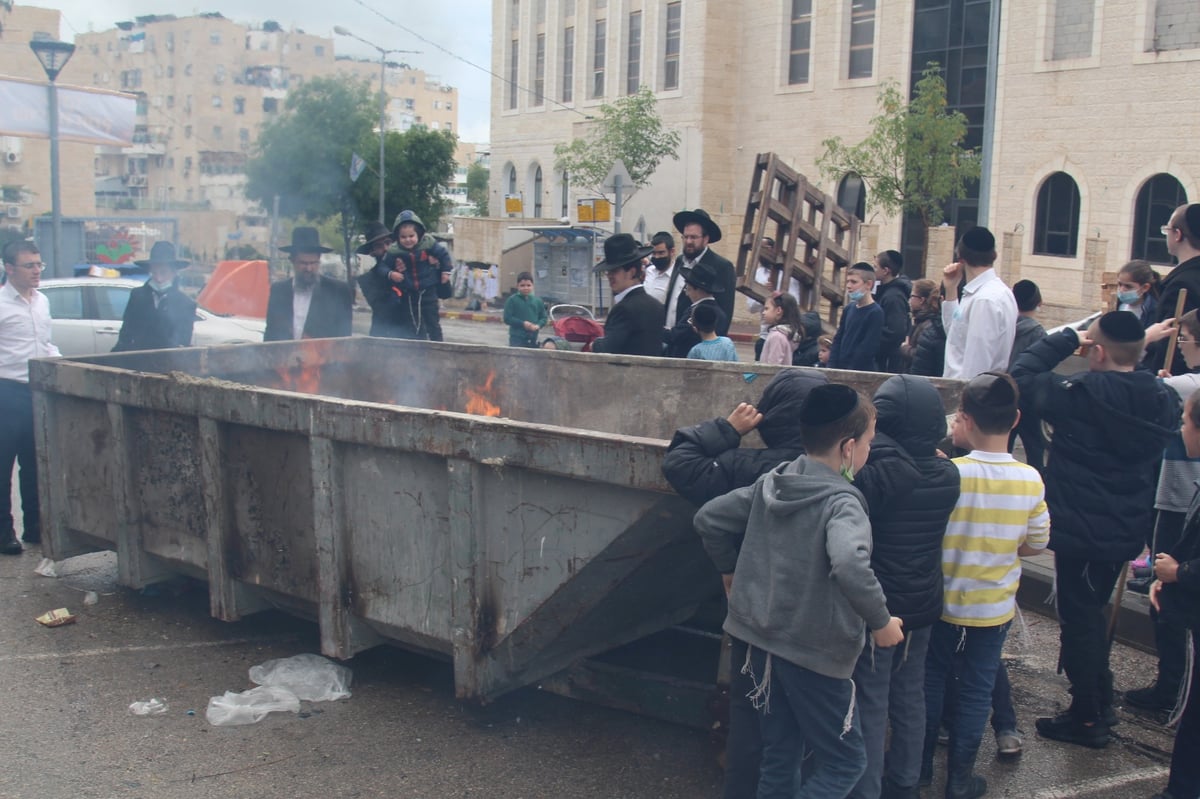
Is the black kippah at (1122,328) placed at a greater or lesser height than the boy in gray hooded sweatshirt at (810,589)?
greater

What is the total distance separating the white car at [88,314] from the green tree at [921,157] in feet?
53.1

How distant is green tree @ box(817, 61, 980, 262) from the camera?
24509 millimetres

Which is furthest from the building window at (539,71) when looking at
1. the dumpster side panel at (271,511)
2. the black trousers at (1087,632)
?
the black trousers at (1087,632)

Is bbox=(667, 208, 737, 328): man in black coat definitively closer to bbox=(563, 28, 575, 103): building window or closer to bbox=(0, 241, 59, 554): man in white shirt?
bbox=(0, 241, 59, 554): man in white shirt

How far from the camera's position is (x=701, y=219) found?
25.7ft

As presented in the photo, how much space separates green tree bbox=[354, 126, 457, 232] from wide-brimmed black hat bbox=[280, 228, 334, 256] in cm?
3195

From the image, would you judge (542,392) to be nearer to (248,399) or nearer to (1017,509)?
(248,399)

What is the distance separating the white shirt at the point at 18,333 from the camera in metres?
7.19

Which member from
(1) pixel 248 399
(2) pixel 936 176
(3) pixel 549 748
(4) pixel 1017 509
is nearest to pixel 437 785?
(3) pixel 549 748

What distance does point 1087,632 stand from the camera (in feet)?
15.4

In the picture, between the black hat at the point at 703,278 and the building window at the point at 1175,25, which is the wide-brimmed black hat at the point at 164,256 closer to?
the black hat at the point at 703,278

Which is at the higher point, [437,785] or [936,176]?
[936,176]

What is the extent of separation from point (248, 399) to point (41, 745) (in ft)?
5.39

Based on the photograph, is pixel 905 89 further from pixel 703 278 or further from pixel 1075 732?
pixel 1075 732
